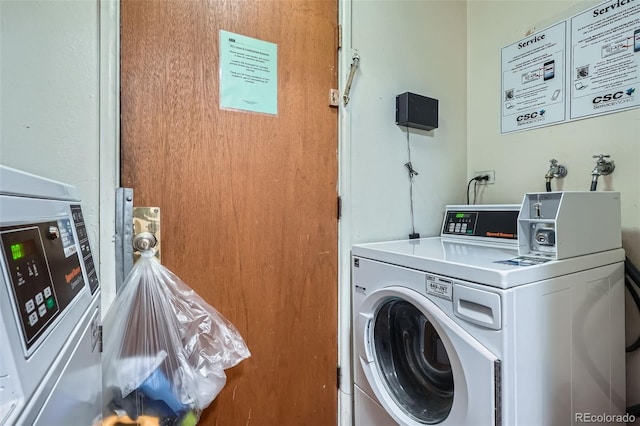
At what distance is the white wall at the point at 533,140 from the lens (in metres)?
1.16

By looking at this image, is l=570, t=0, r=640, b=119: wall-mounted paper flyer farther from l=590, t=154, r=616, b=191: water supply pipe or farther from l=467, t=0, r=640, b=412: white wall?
l=590, t=154, r=616, b=191: water supply pipe

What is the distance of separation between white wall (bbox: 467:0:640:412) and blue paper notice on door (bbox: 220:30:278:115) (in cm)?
117

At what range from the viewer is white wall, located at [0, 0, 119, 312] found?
852mm

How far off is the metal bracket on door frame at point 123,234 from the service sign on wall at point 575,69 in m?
1.73

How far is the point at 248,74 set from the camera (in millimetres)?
1167

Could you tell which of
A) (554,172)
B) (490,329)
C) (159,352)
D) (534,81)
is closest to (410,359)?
(490,329)

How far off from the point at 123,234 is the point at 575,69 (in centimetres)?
188

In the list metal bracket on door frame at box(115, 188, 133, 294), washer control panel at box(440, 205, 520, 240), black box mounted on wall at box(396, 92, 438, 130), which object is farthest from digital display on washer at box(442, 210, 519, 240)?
metal bracket on door frame at box(115, 188, 133, 294)

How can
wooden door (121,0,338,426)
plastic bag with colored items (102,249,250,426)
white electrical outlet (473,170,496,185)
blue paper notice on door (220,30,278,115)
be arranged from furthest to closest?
1. white electrical outlet (473,170,496,185)
2. blue paper notice on door (220,30,278,115)
3. wooden door (121,0,338,426)
4. plastic bag with colored items (102,249,250,426)

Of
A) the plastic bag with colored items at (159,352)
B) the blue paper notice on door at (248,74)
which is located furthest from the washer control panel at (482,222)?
the plastic bag with colored items at (159,352)

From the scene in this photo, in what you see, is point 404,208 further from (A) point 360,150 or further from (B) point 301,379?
(B) point 301,379

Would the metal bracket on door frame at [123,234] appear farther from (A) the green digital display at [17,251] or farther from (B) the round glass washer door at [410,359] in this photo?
(B) the round glass washer door at [410,359]

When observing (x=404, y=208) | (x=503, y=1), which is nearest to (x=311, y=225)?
(x=404, y=208)

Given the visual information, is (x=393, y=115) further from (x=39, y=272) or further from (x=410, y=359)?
(x=39, y=272)
